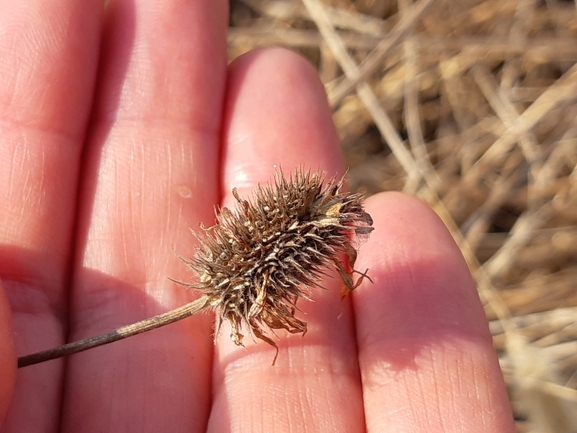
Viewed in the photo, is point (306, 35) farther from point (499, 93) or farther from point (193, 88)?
point (193, 88)

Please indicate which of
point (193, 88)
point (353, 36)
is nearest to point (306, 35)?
point (353, 36)

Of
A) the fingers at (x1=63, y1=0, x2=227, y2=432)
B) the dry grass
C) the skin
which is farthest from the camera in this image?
the dry grass

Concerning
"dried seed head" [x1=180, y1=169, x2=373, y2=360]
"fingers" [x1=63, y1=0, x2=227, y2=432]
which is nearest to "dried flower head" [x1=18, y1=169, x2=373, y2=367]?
"dried seed head" [x1=180, y1=169, x2=373, y2=360]

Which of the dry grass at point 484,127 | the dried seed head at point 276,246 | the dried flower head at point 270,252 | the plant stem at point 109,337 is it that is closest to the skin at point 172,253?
the plant stem at point 109,337

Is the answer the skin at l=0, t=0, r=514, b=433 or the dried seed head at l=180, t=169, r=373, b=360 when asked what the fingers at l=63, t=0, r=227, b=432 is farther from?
the dried seed head at l=180, t=169, r=373, b=360

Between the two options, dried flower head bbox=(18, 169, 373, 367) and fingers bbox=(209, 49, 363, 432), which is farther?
fingers bbox=(209, 49, 363, 432)

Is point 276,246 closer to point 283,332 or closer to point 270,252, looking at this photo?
point 270,252
